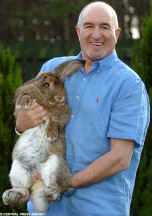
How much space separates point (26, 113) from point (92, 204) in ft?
2.41

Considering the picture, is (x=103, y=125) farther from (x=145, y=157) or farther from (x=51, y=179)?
(x=145, y=157)

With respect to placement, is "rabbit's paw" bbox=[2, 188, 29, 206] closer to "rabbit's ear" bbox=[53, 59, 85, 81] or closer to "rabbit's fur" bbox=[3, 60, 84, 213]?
"rabbit's fur" bbox=[3, 60, 84, 213]

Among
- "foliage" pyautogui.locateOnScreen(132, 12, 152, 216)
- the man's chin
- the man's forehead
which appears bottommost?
"foliage" pyautogui.locateOnScreen(132, 12, 152, 216)

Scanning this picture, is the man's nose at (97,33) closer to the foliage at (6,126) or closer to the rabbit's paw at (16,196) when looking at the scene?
the rabbit's paw at (16,196)

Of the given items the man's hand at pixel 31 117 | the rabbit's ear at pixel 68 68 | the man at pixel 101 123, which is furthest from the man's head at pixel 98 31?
the man's hand at pixel 31 117

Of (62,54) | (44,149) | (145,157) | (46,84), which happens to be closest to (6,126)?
(145,157)

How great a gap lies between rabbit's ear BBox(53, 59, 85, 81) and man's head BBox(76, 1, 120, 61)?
0.39 feet

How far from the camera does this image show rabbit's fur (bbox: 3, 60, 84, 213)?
2.40m

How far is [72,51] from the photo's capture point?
5457 millimetres

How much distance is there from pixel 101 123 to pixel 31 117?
17.8 inches

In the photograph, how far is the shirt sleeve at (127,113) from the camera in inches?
97.7

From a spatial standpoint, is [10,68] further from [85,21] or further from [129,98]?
[129,98]

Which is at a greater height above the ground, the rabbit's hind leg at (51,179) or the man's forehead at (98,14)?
the man's forehead at (98,14)

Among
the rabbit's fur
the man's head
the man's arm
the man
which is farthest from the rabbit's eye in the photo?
the man's arm
